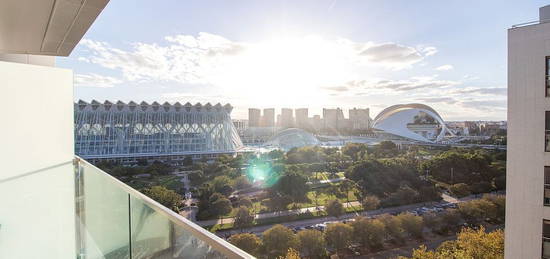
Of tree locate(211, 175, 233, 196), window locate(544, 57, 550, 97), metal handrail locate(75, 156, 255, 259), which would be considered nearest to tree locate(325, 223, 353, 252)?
tree locate(211, 175, 233, 196)

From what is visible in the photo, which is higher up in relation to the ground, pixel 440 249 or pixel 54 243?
pixel 54 243

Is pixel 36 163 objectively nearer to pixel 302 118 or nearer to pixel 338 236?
pixel 338 236

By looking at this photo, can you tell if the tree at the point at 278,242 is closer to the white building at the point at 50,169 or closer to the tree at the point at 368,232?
the tree at the point at 368,232

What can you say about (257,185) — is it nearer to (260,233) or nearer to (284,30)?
(260,233)

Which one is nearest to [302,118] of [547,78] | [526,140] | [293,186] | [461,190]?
[461,190]

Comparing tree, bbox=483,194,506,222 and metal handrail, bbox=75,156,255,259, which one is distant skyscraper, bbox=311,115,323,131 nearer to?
tree, bbox=483,194,506,222

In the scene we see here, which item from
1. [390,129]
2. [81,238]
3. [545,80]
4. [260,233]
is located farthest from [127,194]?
[390,129]
